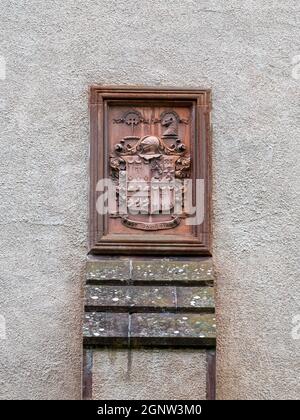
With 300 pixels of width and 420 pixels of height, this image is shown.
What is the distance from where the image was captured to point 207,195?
491 cm

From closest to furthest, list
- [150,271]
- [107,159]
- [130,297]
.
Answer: [130,297] < [150,271] < [107,159]

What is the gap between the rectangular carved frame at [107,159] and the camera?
4852 millimetres

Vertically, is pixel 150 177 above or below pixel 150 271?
above

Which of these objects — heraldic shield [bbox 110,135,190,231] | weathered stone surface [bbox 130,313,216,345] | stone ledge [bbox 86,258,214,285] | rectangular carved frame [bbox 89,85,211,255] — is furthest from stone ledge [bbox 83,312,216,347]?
heraldic shield [bbox 110,135,190,231]

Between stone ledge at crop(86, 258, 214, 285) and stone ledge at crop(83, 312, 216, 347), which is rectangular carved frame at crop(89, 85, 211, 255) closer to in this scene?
stone ledge at crop(86, 258, 214, 285)

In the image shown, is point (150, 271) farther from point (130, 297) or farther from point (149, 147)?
point (149, 147)

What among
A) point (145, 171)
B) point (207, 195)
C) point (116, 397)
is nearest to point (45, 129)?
point (145, 171)

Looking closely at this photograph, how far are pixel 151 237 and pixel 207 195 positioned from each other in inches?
18.3

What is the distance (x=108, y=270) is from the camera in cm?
476

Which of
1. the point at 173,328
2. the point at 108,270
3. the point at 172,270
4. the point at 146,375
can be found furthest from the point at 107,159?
the point at 146,375

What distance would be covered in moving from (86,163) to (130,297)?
38.1 inches

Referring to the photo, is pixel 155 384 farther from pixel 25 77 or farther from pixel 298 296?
pixel 25 77

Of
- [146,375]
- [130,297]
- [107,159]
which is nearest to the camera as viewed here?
[146,375]

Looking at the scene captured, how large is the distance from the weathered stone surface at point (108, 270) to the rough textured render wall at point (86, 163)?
0.13 meters
